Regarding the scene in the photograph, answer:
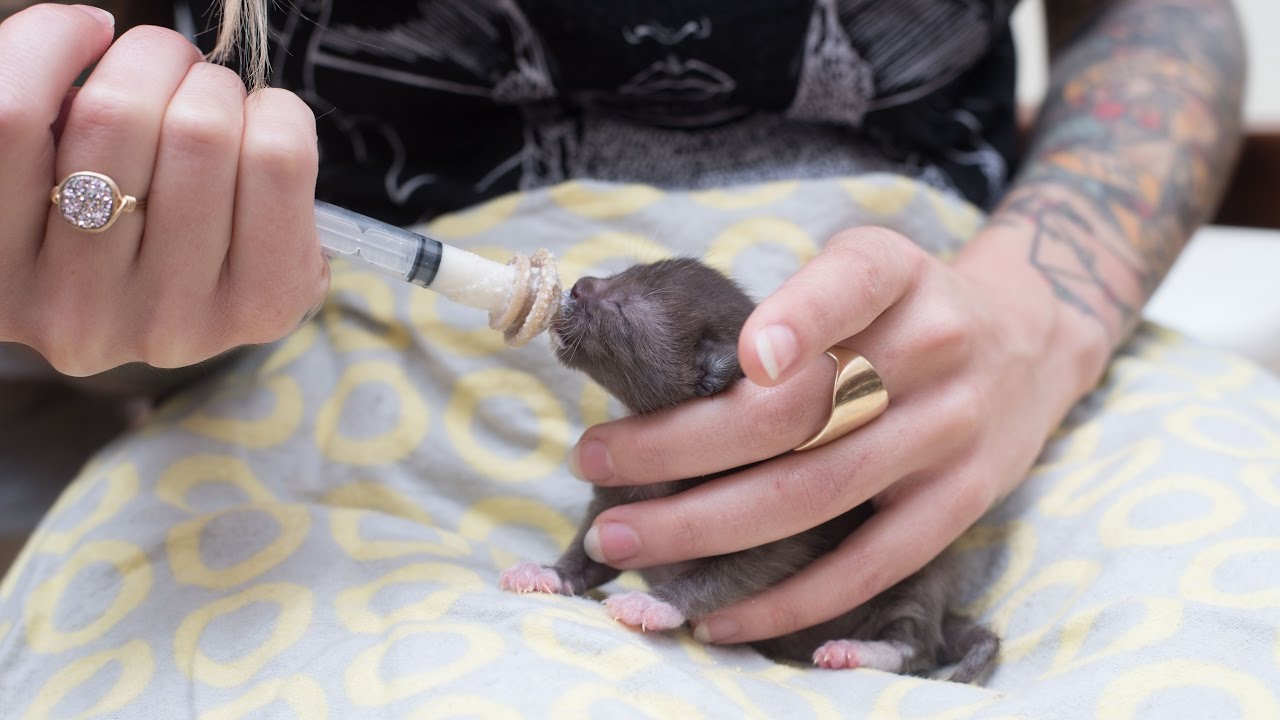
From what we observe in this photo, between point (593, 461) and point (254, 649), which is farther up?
point (593, 461)

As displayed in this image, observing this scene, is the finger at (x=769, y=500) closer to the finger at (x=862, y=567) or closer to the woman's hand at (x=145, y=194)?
the finger at (x=862, y=567)

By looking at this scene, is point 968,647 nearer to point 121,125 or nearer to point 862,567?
point 862,567

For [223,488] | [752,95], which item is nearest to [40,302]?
[223,488]

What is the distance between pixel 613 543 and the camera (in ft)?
3.52

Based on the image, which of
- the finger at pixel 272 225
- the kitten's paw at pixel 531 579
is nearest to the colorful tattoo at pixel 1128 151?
the kitten's paw at pixel 531 579

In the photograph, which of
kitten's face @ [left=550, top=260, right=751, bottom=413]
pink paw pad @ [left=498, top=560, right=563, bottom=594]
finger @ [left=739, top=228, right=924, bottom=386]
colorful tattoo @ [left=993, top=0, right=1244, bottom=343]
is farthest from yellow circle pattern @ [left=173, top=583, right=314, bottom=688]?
colorful tattoo @ [left=993, top=0, right=1244, bottom=343]

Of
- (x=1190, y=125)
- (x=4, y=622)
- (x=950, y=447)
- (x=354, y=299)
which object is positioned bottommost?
(x=4, y=622)

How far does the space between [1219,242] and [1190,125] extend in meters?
0.81

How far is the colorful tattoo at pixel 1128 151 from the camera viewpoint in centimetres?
144

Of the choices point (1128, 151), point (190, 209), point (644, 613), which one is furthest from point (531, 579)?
point (1128, 151)

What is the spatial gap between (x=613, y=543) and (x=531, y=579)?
10 centimetres

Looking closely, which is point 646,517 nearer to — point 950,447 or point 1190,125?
point 950,447

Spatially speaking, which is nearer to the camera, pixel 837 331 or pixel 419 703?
pixel 419 703

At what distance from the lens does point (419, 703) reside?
32.8 inches
